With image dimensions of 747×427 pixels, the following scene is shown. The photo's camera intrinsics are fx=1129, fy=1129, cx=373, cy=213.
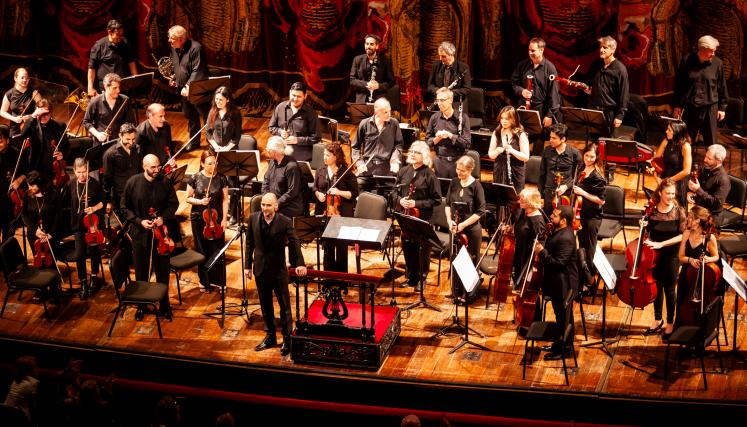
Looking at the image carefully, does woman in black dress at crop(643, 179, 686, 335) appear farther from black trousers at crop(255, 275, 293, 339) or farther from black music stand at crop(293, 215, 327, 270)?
black trousers at crop(255, 275, 293, 339)

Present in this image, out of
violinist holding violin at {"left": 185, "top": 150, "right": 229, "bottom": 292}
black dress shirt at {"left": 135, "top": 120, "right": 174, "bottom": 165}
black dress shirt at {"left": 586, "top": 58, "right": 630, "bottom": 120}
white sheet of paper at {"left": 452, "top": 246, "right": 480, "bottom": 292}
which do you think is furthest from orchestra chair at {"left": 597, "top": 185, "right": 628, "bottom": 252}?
black dress shirt at {"left": 135, "top": 120, "right": 174, "bottom": 165}

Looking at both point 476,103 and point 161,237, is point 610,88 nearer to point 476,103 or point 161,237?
point 476,103

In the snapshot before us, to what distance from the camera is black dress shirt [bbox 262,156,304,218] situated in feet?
32.7

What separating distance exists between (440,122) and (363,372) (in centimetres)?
293

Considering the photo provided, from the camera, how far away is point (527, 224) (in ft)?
30.4

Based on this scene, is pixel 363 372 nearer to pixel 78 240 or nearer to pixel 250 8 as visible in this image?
pixel 78 240

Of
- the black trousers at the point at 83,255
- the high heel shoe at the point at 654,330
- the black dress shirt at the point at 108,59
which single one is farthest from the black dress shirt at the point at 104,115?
the high heel shoe at the point at 654,330

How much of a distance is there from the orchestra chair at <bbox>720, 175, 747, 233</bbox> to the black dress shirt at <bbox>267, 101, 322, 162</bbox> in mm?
3951

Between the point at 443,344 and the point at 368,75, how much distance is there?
3.90 m

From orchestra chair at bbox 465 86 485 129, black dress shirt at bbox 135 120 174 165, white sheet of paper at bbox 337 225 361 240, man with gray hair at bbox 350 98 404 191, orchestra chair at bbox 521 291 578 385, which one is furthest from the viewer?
orchestra chair at bbox 465 86 485 129

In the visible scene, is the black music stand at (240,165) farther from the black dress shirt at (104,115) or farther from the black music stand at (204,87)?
the black dress shirt at (104,115)

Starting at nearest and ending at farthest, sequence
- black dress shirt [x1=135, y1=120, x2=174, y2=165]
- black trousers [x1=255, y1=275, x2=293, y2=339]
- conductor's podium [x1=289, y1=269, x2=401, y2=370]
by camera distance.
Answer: conductor's podium [x1=289, y1=269, x2=401, y2=370] < black trousers [x1=255, y1=275, x2=293, y2=339] < black dress shirt [x1=135, y1=120, x2=174, y2=165]

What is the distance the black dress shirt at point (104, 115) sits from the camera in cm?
1142

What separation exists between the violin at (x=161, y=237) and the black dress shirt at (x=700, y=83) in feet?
17.5
